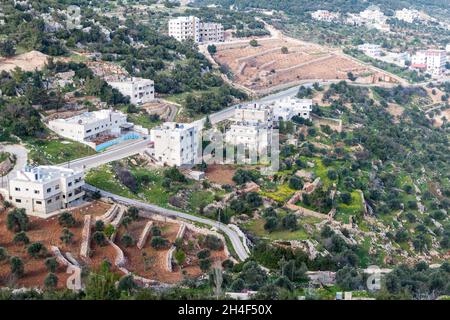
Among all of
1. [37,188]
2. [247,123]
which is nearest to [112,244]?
[37,188]

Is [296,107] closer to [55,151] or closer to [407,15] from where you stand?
[55,151]

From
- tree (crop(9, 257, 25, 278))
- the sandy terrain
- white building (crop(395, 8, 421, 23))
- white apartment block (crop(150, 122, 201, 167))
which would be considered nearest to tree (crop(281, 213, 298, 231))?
white apartment block (crop(150, 122, 201, 167))

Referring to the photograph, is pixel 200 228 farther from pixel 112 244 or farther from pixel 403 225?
pixel 403 225

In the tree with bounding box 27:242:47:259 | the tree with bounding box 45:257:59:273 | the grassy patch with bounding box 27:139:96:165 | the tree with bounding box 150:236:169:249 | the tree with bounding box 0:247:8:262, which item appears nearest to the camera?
the tree with bounding box 45:257:59:273

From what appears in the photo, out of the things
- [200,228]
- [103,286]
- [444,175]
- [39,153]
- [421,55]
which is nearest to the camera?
[103,286]

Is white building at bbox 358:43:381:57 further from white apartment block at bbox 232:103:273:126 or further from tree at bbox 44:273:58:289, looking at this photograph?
tree at bbox 44:273:58:289

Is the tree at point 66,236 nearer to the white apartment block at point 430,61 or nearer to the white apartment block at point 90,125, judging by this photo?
the white apartment block at point 90,125

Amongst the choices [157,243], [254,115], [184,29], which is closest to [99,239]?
[157,243]
